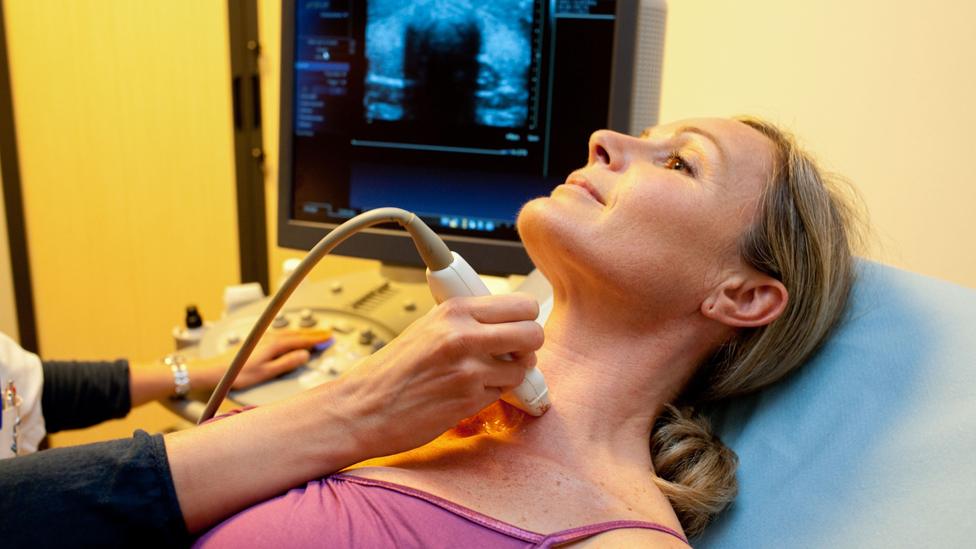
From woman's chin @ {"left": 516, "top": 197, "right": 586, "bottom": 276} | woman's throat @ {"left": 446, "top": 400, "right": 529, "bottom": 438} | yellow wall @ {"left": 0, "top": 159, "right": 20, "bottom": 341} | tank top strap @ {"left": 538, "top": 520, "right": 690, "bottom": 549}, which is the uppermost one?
woman's chin @ {"left": 516, "top": 197, "right": 586, "bottom": 276}

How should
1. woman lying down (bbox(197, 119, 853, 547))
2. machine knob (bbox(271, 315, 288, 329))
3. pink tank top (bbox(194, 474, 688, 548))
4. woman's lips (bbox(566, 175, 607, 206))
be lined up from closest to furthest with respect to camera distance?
pink tank top (bbox(194, 474, 688, 548))
woman lying down (bbox(197, 119, 853, 547))
woman's lips (bbox(566, 175, 607, 206))
machine knob (bbox(271, 315, 288, 329))

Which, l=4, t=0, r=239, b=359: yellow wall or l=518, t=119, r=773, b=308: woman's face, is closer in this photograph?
l=518, t=119, r=773, b=308: woman's face

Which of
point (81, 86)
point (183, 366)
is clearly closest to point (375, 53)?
point (183, 366)

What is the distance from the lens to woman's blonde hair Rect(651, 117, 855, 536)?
1.06 metres

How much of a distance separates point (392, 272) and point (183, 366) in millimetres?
491

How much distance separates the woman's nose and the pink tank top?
0.48 m

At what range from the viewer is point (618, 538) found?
0.86 m

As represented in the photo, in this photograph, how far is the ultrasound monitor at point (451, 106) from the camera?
1451 millimetres

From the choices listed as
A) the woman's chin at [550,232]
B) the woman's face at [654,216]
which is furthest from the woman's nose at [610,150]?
the woman's chin at [550,232]

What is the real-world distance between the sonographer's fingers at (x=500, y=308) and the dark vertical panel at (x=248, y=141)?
2108 mm

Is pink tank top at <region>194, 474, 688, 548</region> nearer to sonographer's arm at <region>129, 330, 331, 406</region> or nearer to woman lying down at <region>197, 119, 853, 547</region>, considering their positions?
woman lying down at <region>197, 119, 853, 547</region>

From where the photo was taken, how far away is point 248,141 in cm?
275

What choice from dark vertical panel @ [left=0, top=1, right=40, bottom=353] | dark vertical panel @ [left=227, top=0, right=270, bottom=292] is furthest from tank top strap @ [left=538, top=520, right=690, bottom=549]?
dark vertical panel @ [left=0, top=1, right=40, bottom=353]

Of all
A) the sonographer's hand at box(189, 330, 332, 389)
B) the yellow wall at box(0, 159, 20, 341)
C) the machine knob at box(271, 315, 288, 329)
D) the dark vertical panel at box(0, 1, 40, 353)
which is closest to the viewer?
the sonographer's hand at box(189, 330, 332, 389)
